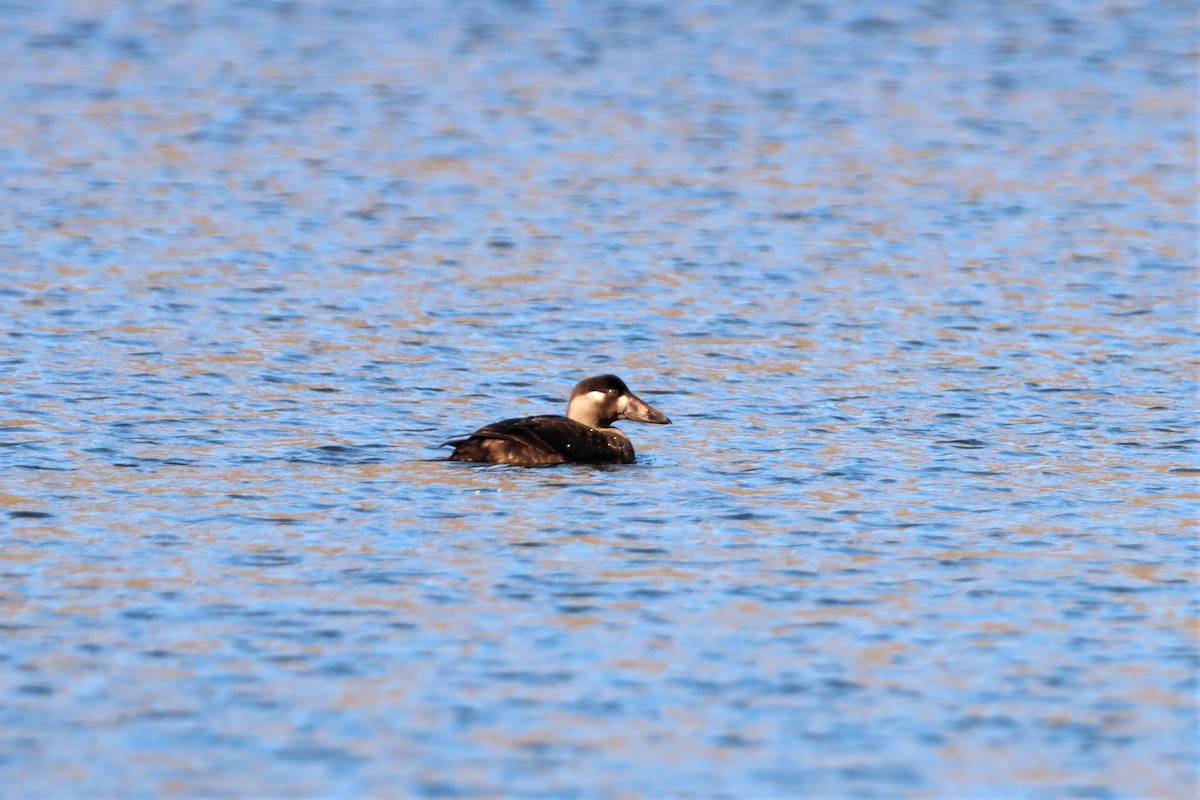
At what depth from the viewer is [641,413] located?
14.4 meters

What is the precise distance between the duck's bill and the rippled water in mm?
258

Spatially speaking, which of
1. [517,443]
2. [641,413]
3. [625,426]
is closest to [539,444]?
[517,443]

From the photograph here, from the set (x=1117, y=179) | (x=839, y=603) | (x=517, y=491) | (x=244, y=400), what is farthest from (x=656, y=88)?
(x=839, y=603)

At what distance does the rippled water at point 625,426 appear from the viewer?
8.55 m

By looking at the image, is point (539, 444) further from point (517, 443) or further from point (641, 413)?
point (641, 413)

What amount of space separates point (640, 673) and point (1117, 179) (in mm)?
17957

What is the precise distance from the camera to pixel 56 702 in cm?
869

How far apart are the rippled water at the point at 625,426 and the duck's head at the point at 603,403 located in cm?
38

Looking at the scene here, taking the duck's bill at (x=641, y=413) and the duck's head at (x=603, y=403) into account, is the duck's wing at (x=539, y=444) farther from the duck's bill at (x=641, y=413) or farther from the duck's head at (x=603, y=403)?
the duck's bill at (x=641, y=413)

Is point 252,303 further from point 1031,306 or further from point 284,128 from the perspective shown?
point 284,128

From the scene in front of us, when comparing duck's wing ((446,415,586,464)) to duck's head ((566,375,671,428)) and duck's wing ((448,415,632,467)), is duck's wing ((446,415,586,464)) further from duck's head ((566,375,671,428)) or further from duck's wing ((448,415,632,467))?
duck's head ((566,375,671,428))

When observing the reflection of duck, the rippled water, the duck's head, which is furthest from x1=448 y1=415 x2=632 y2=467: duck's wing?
the duck's head

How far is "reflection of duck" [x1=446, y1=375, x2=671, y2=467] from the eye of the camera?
43.6 feet

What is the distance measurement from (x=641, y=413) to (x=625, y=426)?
142 centimetres
